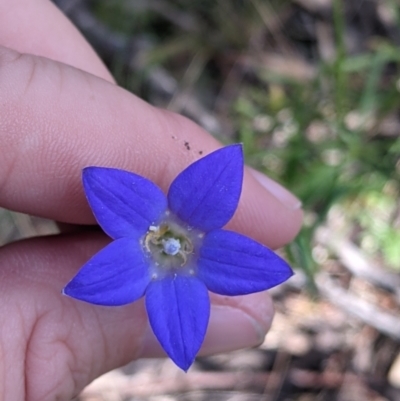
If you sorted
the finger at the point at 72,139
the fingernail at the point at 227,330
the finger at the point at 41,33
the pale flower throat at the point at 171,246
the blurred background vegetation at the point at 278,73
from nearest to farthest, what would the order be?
the finger at the point at 72,139
the pale flower throat at the point at 171,246
the finger at the point at 41,33
the fingernail at the point at 227,330
the blurred background vegetation at the point at 278,73

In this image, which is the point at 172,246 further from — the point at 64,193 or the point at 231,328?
the point at 231,328

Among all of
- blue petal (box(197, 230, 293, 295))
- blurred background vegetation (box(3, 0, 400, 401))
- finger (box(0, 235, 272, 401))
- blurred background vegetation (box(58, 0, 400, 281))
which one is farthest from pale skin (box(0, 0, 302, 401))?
blurred background vegetation (box(58, 0, 400, 281))

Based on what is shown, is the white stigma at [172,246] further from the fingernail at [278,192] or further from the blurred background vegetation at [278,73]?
the blurred background vegetation at [278,73]

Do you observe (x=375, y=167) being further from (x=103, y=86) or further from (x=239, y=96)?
(x=103, y=86)

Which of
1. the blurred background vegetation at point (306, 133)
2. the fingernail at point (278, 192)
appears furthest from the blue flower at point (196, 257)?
the blurred background vegetation at point (306, 133)

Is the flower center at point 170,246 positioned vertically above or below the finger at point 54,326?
above

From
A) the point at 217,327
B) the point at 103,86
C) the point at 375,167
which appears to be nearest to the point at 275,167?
the point at 375,167
